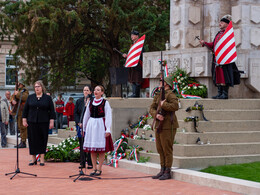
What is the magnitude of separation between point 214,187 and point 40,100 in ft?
17.1

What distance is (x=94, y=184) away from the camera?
9828mm

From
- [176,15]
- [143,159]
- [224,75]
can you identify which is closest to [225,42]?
[224,75]

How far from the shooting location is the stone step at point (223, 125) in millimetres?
12094

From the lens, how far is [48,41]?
24031mm

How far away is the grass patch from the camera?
10.1 m

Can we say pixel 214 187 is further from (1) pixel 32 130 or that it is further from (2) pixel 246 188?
(1) pixel 32 130

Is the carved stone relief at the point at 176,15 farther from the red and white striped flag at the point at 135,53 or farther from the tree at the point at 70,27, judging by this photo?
the tree at the point at 70,27

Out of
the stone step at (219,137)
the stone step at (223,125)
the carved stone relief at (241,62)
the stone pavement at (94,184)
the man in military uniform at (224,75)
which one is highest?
the carved stone relief at (241,62)

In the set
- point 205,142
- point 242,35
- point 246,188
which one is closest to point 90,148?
point 205,142

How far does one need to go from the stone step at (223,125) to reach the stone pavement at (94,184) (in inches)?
67.6

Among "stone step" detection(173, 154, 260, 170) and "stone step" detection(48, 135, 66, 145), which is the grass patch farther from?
"stone step" detection(48, 135, 66, 145)

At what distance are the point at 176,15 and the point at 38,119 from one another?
5811 mm

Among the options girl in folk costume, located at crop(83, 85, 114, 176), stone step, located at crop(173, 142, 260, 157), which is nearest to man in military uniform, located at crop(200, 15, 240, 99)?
stone step, located at crop(173, 142, 260, 157)

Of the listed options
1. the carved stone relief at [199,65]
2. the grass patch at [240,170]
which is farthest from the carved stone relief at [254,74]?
the grass patch at [240,170]
